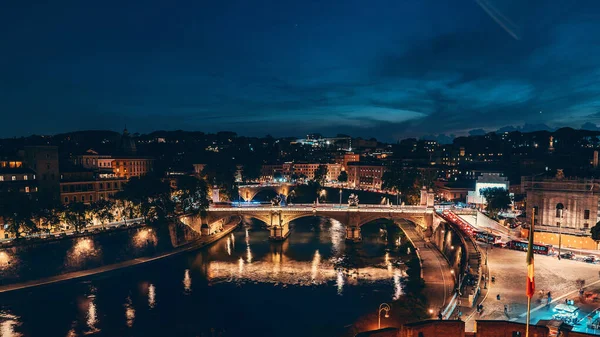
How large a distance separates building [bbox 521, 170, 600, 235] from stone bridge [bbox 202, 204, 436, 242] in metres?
13.9

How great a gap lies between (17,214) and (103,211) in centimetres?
1128

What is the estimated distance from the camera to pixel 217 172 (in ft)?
300

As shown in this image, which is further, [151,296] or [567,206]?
[567,206]

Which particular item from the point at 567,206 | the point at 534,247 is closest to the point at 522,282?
the point at 534,247

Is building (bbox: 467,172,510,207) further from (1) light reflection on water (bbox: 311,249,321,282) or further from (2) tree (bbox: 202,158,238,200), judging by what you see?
(2) tree (bbox: 202,158,238,200)

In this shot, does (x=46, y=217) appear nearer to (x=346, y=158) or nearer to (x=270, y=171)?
(x=270, y=171)

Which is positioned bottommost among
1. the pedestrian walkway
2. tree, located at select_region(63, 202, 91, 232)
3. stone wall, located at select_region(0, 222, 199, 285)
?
the pedestrian walkway

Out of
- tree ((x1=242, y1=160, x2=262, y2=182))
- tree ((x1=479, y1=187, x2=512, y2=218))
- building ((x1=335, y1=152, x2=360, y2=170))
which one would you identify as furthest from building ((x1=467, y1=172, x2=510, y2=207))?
building ((x1=335, y1=152, x2=360, y2=170))

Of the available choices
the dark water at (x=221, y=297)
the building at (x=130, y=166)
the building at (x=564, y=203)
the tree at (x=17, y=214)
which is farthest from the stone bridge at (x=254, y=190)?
the building at (x=564, y=203)

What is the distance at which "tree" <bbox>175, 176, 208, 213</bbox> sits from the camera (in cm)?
6166

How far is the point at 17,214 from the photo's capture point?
4484 cm

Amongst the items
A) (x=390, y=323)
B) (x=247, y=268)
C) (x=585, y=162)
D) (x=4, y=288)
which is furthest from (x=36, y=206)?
(x=585, y=162)

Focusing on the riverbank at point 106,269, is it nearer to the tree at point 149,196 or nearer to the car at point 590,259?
the tree at point 149,196

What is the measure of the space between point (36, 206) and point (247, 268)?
2470 cm
